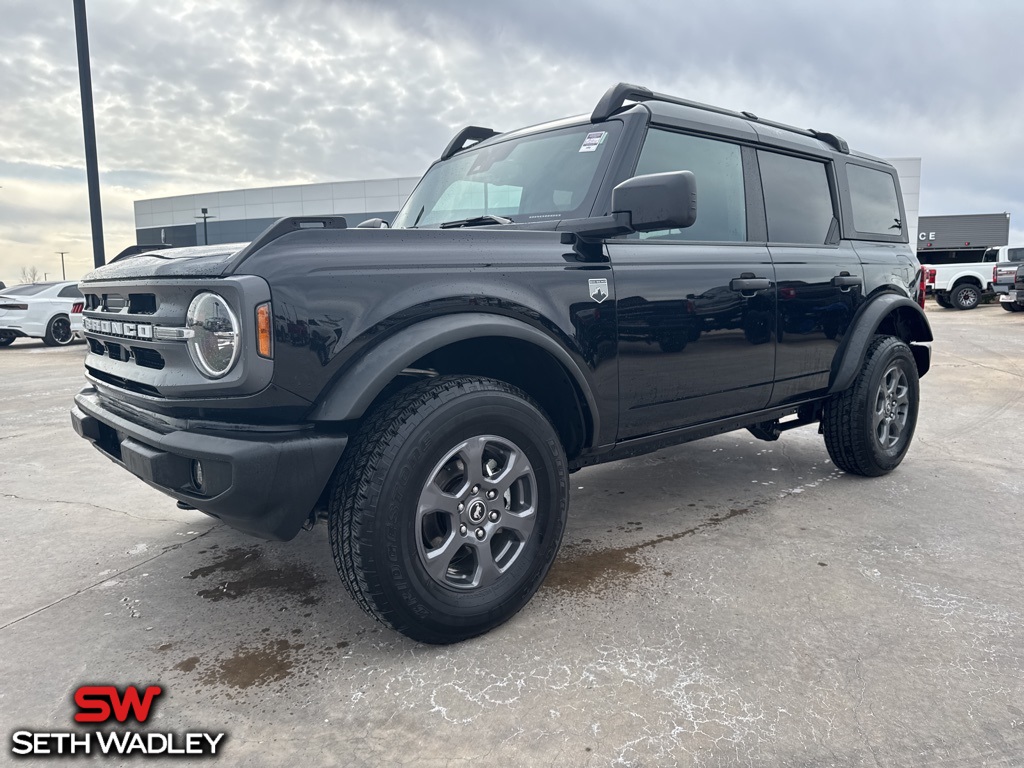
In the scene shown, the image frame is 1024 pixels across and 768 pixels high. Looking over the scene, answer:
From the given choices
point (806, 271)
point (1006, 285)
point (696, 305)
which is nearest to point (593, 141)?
point (696, 305)

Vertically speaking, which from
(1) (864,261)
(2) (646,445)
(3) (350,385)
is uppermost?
(1) (864,261)

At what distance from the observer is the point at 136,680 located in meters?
2.26

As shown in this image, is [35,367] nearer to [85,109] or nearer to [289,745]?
[85,109]

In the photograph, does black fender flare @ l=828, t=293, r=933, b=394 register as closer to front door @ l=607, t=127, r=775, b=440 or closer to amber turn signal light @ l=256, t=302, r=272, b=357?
front door @ l=607, t=127, r=775, b=440

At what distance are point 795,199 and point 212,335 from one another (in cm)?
308

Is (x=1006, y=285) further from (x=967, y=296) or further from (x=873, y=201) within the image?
(x=873, y=201)

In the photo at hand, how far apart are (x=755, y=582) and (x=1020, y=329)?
15261mm

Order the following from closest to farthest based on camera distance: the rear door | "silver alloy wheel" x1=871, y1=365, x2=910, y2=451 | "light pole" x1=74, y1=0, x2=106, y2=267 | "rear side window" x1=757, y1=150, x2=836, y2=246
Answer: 1. the rear door
2. "rear side window" x1=757, y1=150, x2=836, y2=246
3. "silver alloy wheel" x1=871, y1=365, x2=910, y2=451
4. "light pole" x1=74, y1=0, x2=106, y2=267

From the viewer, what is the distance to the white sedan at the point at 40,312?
1462 cm

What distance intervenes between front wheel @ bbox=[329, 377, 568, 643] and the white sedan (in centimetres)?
1455

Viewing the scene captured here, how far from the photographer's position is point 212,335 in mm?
2111

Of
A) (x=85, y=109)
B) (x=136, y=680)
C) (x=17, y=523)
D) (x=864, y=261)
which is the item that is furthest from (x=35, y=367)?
(x=864, y=261)

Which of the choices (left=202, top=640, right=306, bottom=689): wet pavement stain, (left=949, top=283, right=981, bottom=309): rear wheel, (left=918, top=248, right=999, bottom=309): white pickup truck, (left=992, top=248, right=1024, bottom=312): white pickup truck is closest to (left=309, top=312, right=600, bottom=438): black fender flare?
(left=202, top=640, right=306, bottom=689): wet pavement stain

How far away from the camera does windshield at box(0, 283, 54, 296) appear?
1492 centimetres
